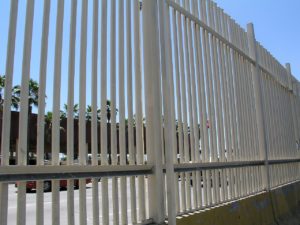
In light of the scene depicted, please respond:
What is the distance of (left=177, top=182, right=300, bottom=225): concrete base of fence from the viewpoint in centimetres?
518

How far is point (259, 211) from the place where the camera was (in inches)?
283

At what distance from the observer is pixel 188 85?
537 centimetres

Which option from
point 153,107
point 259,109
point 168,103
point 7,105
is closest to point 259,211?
point 259,109

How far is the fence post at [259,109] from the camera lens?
26.1ft

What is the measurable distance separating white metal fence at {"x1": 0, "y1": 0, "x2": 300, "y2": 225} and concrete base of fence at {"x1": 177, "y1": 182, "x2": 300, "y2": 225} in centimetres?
16

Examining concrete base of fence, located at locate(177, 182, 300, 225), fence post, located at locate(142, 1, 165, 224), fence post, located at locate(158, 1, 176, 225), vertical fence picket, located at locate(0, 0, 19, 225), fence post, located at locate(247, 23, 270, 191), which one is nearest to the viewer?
vertical fence picket, located at locate(0, 0, 19, 225)

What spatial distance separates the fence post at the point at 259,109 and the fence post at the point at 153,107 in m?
4.10

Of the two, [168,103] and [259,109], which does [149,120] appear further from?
[259,109]

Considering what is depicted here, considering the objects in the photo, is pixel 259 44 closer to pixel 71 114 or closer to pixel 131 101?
pixel 131 101

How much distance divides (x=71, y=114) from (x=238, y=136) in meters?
→ 4.05

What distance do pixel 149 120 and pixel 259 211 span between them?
12.6 ft

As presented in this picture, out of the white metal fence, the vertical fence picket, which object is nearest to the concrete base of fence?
the white metal fence

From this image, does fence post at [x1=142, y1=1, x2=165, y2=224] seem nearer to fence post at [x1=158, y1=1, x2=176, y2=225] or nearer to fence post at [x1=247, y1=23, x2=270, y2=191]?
fence post at [x1=158, y1=1, x2=176, y2=225]

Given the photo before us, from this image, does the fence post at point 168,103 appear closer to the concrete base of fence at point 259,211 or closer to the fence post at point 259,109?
the concrete base of fence at point 259,211
